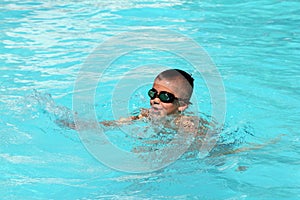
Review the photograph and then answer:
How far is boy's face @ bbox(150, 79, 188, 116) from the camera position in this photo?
454cm

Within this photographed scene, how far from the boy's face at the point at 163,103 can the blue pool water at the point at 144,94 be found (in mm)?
485

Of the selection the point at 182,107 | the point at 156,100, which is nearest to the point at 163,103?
the point at 156,100

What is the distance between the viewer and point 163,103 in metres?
4.53

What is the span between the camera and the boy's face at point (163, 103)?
4539 millimetres

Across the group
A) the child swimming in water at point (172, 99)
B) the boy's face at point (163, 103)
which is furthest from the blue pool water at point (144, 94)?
the boy's face at point (163, 103)

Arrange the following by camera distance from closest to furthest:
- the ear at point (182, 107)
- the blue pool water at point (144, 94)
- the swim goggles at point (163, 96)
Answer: the blue pool water at point (144, 94) → the swim goggles at point (163, 96) → the ear at point (182, 107)

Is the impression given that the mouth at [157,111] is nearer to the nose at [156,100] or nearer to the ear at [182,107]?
the nose at [156,100]

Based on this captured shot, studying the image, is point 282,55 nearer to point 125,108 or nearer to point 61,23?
point 125,108

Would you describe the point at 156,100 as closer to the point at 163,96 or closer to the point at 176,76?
the point at 163,96

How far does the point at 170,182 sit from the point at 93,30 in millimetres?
5695

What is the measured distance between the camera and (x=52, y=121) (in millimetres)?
5168

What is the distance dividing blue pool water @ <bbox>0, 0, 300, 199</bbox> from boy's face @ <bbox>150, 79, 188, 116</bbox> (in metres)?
0.49

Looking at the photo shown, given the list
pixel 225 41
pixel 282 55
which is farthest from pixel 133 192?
pixel 225 41

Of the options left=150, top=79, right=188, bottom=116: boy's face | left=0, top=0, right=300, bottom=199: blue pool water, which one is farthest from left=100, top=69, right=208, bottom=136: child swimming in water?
left=0, top=0, right=300, bottom=199: blue pool water
